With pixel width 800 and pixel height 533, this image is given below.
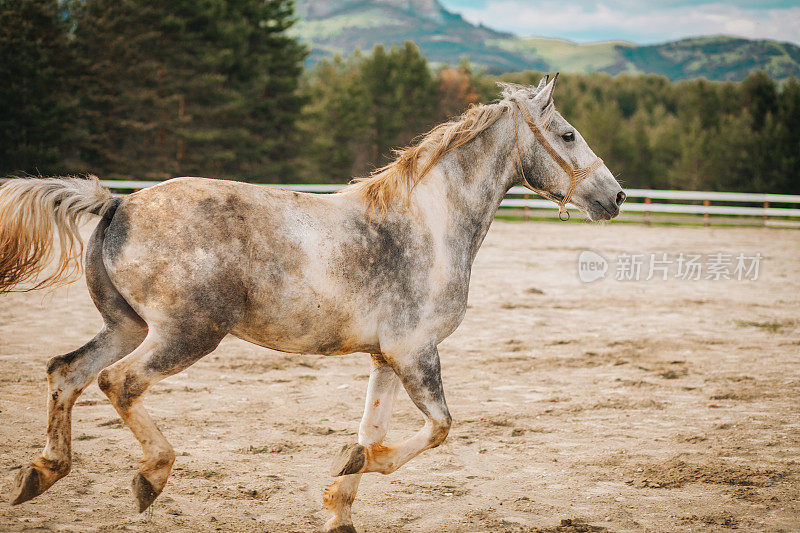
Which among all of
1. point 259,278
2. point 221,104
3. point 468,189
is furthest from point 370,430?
point 221,104

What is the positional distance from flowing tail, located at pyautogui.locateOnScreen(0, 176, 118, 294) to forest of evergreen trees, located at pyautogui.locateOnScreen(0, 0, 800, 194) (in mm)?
13679

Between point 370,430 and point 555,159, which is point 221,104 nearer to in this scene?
point 555,159

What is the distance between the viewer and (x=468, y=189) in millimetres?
3869

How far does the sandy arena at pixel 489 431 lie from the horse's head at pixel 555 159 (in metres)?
1.82

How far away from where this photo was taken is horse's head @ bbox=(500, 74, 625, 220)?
391cm

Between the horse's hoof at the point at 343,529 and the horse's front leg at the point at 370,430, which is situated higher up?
the horse's front leg at the point at 370,430

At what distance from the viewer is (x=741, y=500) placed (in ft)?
13.6

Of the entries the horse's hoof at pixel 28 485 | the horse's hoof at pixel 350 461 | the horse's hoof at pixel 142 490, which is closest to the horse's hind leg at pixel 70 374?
the horse's hoof at pixel 28 485

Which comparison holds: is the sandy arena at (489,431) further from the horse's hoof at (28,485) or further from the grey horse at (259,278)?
the grey horse at (259,278)

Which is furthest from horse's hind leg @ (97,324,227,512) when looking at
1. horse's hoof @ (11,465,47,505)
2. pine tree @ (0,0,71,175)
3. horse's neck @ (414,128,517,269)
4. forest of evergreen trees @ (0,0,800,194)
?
pine tree @ (0,0,71,175)

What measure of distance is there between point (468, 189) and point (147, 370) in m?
1.94

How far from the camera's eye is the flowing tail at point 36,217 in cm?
326

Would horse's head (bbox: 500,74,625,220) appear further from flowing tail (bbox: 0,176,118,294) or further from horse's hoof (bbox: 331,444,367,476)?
flowing tail (bbox: 0,176,118,294)

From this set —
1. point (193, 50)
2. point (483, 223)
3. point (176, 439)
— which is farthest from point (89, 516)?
point (193, 50)
